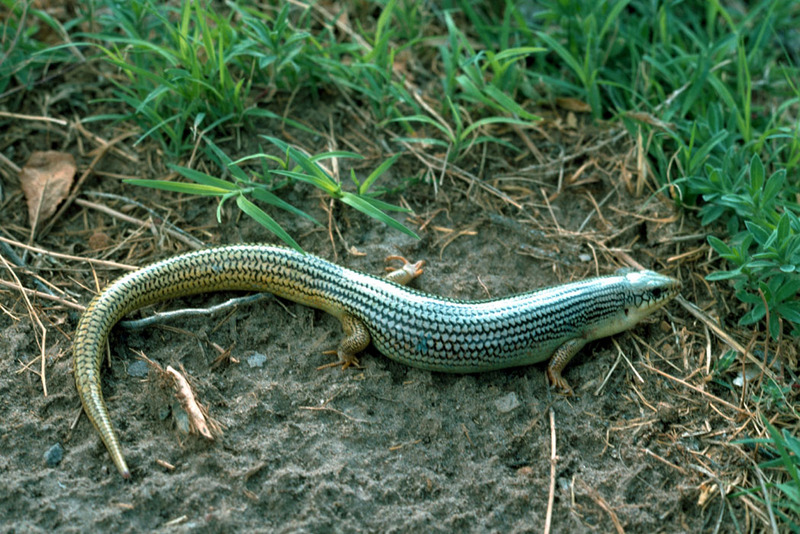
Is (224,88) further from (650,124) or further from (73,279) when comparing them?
(650,124)

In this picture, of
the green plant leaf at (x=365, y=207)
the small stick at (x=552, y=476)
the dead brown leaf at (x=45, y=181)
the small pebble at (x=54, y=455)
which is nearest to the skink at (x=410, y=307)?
the small stick at (x=552, y=476)

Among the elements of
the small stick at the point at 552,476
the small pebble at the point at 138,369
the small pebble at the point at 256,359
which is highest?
the small pebble at the point at 138,369

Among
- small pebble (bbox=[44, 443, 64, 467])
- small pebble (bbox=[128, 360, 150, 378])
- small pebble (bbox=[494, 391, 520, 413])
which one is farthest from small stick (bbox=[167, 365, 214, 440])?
small pebble (bbox=[494, 391, 520, 413])

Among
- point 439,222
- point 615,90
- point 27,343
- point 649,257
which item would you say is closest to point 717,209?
point 649,257

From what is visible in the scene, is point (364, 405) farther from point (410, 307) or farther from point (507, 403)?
point (507, 403)

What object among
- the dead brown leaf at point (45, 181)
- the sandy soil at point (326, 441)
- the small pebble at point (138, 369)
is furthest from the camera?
the dead brown leaf at point (45, 181)

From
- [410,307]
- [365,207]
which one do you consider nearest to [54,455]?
[410,307]

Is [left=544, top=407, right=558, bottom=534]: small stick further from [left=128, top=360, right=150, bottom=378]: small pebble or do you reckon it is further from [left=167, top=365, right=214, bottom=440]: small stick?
[left=128, top=360, right=150, bottom=378]: small pebble

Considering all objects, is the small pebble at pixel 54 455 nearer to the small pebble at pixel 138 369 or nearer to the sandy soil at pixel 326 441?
the sandy soil at pixel 326 441
